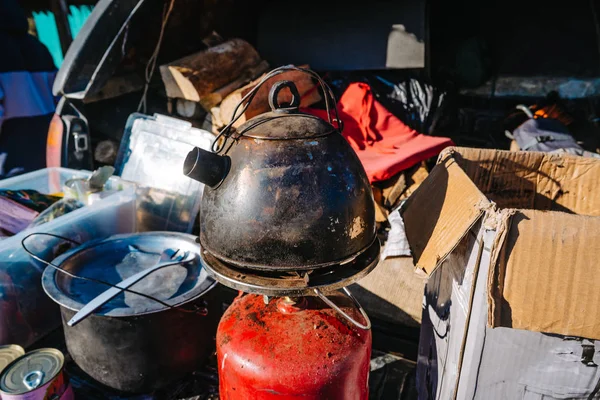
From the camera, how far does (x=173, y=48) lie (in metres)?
4.45

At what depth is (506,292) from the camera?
4.65ft

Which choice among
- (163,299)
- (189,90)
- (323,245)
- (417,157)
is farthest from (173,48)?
(323,245)

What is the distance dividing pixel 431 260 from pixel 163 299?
4.34 ft

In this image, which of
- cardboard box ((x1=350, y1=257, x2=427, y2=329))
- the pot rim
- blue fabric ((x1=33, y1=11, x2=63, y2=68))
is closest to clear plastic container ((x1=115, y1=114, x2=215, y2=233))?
cardboard box ((x1=350, y1=257, x2=427, y2=329))

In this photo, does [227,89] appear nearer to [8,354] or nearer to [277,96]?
[277,96]

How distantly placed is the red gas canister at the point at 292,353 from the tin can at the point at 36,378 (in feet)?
2.65

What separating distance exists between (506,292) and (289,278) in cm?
74

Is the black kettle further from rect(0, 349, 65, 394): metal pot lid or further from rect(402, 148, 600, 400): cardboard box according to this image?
rect(0, 349, 65, 394): metal pot lid

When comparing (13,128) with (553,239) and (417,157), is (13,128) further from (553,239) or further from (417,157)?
(553,239)

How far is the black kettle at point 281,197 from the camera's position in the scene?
4.40 feet

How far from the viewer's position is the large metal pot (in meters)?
2.01

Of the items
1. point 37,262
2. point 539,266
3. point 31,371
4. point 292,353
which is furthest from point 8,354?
point 539,266

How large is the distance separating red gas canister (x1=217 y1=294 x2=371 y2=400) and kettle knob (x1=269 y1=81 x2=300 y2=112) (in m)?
0.81

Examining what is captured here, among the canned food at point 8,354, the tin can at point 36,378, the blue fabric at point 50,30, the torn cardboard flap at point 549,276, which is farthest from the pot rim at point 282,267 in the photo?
the blue fabric at point 50,30
